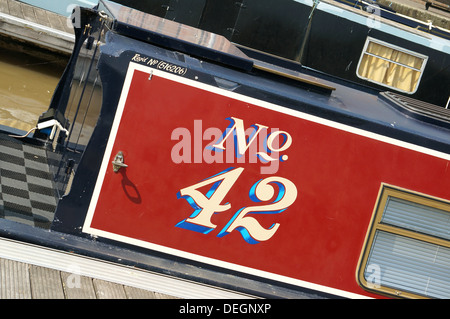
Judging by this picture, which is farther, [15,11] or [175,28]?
[15,11]

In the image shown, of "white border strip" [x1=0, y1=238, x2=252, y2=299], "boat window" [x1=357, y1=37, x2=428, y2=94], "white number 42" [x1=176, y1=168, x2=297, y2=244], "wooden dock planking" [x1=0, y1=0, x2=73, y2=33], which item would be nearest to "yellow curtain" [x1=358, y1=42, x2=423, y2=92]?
"boat window" [x1=357, y1=37, x2=428, y2=94]

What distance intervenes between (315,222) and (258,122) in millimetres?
701

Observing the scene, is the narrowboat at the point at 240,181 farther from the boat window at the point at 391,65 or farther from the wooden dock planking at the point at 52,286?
the boat window at the point at 391,65

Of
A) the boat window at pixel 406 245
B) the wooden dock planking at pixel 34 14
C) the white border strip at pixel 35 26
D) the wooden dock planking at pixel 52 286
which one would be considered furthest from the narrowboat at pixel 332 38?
the wooden dock planking at pixel 52 286

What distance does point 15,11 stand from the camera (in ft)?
32.6

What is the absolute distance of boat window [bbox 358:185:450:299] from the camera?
13.0 ft

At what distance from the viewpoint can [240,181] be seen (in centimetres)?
386

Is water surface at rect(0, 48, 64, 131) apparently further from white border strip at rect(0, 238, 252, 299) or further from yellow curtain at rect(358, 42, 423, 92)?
yellow curtain at rect(358, 42, 423, 92)

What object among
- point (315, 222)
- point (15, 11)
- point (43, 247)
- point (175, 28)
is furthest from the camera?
point (15, 11)

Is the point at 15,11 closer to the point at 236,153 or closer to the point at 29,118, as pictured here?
the point at 29,118

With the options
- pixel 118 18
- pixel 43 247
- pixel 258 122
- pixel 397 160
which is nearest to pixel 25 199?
pixel 43 247

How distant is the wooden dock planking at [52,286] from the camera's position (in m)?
3.36

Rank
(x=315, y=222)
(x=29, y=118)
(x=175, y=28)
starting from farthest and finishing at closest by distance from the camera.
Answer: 1. (x=29, y=118)
2. (x=175, y=28)
3. (x=315, y=222)

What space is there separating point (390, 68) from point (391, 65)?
0.05 meters
